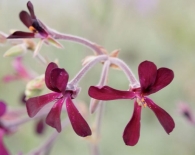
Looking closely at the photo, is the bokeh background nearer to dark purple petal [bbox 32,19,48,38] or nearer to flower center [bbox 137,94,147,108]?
dark purple petal [bbox 32,19,48,38]

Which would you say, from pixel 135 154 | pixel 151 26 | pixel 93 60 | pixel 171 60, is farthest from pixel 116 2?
pixel 93 60

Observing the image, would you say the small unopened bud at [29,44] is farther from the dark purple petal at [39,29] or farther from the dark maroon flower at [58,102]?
the dark maroon flower at [58,102]

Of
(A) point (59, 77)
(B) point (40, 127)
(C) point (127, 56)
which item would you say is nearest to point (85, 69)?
(A) point (59, 77)

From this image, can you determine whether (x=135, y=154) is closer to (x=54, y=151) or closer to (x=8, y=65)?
(x=54, y=151)

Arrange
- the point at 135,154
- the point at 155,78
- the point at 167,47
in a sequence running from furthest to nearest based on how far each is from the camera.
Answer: the point at 167,47 → the point at 135,154 → the point at 155,78

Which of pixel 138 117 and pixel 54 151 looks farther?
pixel 54 151

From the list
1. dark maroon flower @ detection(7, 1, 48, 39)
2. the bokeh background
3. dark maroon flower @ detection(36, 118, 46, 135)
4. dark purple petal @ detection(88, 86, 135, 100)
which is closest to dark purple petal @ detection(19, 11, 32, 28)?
dark maroon flower @ detection(7, 1, 48, 39)

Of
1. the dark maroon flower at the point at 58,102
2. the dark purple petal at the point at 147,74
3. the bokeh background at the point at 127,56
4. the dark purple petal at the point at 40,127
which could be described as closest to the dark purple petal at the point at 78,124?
the dark maroon flower at the point at 58,102
